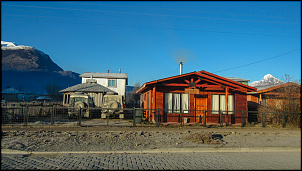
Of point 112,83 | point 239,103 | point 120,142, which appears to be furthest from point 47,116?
point 112,83

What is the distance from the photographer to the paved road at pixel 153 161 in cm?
674

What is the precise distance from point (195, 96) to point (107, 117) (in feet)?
23.7

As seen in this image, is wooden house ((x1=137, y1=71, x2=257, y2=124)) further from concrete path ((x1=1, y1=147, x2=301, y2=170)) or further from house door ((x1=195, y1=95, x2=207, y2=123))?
concrete path ((x1=1, y1=147, x2=301, y2=170))

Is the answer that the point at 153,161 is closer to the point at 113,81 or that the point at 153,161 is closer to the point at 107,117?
the point at 107,117

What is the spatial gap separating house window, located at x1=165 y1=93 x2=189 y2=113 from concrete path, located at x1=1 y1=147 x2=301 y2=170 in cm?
854

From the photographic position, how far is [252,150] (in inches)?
380

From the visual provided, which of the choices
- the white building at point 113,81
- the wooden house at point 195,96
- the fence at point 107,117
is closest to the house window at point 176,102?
the wooden house at point 195,96

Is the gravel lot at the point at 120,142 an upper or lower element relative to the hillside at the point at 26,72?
lower

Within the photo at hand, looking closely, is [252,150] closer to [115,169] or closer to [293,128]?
[115,169]

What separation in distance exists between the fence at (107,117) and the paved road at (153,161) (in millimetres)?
6608

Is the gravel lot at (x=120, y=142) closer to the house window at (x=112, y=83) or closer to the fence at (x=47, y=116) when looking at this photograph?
the fence at (x=47, y=116)

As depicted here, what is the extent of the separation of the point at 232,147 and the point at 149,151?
351cm

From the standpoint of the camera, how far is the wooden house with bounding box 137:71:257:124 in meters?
17.8

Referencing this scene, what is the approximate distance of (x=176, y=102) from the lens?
59.5 ft
